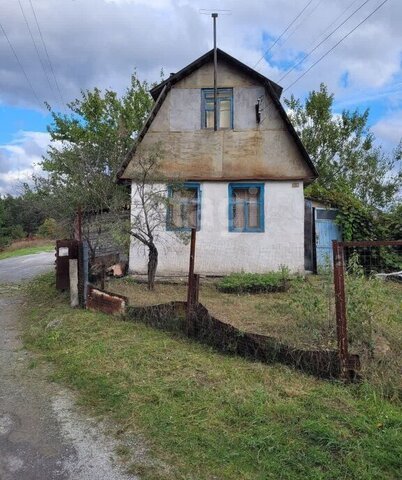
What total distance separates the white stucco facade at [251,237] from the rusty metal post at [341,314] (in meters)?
7.37

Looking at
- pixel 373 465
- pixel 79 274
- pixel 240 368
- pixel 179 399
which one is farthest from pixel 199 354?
pixel 79 274

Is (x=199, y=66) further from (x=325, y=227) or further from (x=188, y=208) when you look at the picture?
(x=325, y=227)

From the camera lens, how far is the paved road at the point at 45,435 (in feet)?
11.2

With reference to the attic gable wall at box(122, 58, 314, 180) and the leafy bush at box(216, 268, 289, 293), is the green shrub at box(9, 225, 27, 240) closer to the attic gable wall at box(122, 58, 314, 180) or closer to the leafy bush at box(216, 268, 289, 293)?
the attic gable wall at box(122, 58, 314, 180)

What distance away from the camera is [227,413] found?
13.7 ft

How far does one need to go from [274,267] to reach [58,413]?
28.5 ft

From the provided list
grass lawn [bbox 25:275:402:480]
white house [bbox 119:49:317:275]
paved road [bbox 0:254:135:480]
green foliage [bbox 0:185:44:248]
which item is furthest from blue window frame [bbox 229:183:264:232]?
green foliage [bbox 0:185:44:248]

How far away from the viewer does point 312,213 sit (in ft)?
47.7

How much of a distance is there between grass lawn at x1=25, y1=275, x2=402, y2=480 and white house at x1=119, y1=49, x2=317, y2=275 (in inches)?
244

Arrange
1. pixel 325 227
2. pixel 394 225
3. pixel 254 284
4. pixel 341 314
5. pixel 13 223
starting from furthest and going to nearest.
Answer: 1. pixel 13 223
2. pixel 325 227
3. pixel 394 225
4. pixel 254 284
5. pixel 341 314

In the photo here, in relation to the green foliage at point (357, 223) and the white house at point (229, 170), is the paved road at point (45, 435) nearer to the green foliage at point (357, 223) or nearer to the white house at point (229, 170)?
the white house at point (229, 170)

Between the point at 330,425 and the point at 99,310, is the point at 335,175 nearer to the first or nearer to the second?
the point at 99,310

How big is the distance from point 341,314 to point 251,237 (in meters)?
7.53

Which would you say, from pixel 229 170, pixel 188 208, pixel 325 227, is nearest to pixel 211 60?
pixel 229 170
